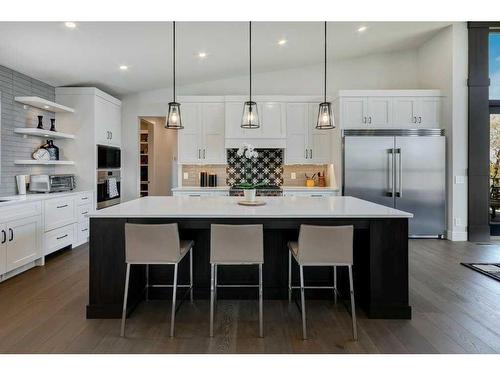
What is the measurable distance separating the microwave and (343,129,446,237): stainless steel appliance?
398 cm

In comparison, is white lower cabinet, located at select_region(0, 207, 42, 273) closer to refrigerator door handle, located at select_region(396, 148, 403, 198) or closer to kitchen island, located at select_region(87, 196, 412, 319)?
kitchen island, located at select_region(87, 196, 412, 319)

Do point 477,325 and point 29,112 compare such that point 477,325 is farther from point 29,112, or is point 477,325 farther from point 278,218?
point 29,112

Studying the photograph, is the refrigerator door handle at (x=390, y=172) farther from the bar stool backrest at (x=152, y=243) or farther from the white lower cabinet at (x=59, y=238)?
the white lower cabinet at (x=59, y=238)

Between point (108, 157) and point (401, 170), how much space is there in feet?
16.1

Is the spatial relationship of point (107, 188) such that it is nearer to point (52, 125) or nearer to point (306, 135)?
point (52, 125)

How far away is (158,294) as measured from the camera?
9.99ft

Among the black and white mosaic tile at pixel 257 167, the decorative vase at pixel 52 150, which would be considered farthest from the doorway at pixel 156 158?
the decorative vase at pixel 52 150

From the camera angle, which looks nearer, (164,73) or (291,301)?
(291,301)

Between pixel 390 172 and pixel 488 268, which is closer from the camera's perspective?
pixel 488 268

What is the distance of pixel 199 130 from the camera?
5.96m

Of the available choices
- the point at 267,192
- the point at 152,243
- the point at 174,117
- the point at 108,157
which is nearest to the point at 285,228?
the point at 152,243

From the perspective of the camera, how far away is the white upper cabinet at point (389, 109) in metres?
5.64

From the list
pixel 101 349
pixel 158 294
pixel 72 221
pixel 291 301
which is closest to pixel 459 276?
pixel 291 301
